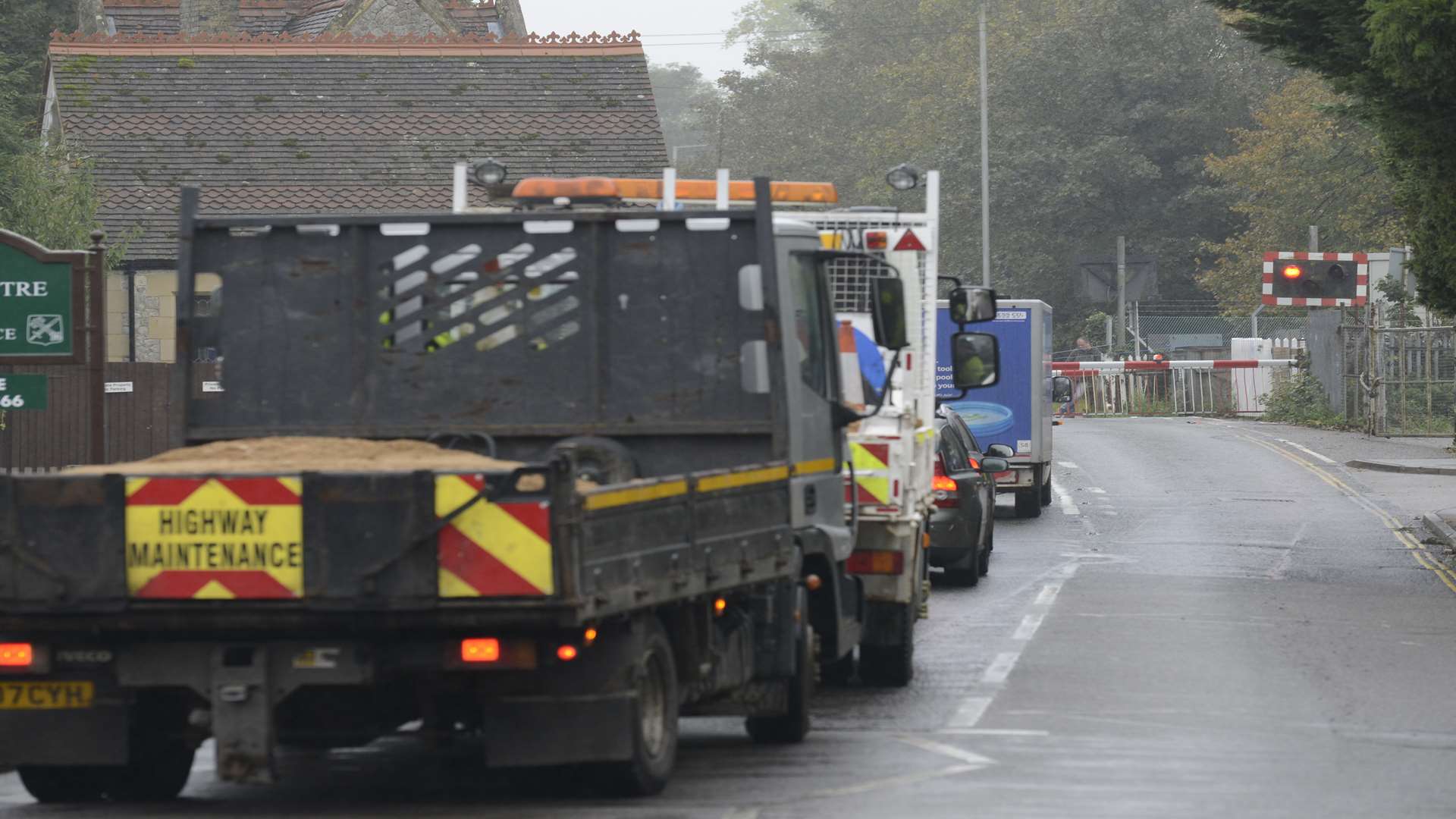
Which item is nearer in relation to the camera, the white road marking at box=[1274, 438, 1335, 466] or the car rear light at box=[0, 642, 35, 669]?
the car rear light at box=[0, 642, 35, 669]

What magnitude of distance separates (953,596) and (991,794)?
359 inches

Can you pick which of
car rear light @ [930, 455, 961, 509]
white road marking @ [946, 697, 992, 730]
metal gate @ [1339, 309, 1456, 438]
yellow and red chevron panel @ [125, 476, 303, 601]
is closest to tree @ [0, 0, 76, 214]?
car rear light @ [930, 455, 961, 509]

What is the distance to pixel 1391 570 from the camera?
20.5 m

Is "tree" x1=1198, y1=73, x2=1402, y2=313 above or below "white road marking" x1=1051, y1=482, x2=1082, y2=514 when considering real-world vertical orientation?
above

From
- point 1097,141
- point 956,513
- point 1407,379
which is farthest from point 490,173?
point 1097,141

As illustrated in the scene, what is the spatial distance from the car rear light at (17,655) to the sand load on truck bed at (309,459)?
27.2 inches

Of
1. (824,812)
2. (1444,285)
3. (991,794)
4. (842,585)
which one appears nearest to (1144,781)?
(991,794)

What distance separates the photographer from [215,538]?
7.78m

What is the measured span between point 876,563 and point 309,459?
448 centimetres

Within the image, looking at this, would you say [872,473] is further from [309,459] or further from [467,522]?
[467,522]

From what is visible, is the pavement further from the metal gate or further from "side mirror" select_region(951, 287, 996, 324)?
the metal gate

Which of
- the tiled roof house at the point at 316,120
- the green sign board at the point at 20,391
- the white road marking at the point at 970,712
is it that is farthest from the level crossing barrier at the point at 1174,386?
the white road marking at the point at 970,712

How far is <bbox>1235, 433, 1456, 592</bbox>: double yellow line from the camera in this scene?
20375mm

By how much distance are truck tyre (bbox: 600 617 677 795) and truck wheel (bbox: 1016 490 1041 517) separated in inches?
711
